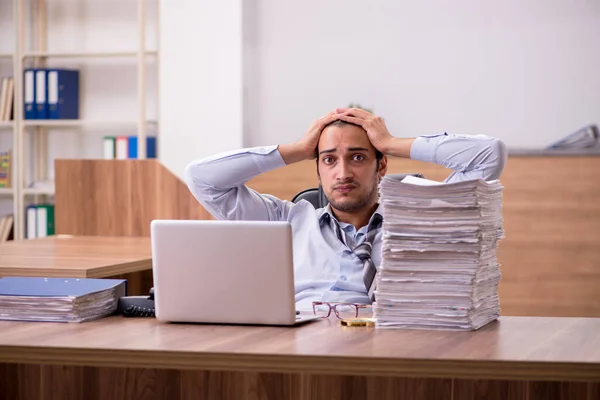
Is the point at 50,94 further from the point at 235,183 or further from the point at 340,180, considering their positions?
the point at 340,180

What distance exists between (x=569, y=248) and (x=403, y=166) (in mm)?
854

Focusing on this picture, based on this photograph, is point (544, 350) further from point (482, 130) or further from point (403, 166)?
point (482, 130)

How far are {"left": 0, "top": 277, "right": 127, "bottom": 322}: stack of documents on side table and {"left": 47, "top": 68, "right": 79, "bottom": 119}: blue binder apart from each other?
3629 millimetres

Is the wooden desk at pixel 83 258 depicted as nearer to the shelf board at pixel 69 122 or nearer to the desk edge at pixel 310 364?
the desk edge at pixel 310 364

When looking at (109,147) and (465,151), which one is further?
(109,147)

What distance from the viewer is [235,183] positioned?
262cm

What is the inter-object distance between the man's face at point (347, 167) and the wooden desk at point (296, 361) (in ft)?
2.37

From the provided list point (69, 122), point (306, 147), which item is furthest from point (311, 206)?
point (69, 122)

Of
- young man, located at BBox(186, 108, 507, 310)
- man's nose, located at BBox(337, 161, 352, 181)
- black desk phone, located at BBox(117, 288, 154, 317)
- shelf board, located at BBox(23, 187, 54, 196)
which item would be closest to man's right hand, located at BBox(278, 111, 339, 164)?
young man, located at BBox(186, 108, 507, 310)

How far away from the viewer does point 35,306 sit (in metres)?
1.84

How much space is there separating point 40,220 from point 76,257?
269cm

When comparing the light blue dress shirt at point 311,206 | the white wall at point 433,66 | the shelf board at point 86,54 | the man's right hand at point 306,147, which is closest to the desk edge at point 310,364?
the light blue dress shirt at point 311,206

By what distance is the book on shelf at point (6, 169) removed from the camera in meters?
5.50

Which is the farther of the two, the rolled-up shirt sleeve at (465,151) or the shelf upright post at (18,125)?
the shelf upright post at (18,125)
